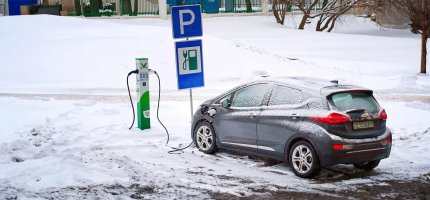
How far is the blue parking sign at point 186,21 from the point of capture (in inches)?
439

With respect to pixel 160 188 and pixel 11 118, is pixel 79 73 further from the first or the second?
pixel 160 188

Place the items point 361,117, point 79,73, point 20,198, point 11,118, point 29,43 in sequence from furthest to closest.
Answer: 1. point 29,43
2. point 79,73
3. point 11,118
4. point 361,117
5. point 20,198

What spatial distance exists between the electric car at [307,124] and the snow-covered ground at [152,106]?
1.05 ft

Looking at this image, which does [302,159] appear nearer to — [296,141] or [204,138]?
[296,141]

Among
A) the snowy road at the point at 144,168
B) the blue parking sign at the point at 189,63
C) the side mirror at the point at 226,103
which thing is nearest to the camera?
the snowy road at the point at 144,168

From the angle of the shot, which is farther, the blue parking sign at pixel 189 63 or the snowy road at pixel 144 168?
the blue parking sign at pixel 189 63

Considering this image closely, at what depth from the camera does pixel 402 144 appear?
1099 cm

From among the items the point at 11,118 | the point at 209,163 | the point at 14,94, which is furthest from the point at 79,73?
the point at 209,163

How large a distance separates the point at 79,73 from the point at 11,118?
893 cm

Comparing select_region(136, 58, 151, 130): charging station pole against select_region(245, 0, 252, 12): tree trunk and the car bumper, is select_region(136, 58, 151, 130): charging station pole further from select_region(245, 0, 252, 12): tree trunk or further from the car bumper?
select_region(245, 0, 252, 12): tree trunk

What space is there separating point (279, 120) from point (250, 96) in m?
1.01

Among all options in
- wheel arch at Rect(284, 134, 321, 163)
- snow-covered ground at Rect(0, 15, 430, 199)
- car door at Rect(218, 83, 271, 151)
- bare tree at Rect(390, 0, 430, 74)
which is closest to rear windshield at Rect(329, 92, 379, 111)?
wheel arch at Rect(284, 134, 321, 163)

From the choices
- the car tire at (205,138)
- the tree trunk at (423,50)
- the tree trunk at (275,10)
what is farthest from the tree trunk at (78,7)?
the car tire at (205,138)

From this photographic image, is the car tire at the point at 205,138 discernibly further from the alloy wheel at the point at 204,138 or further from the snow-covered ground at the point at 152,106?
the snow-covered ground at the point at 152,106
